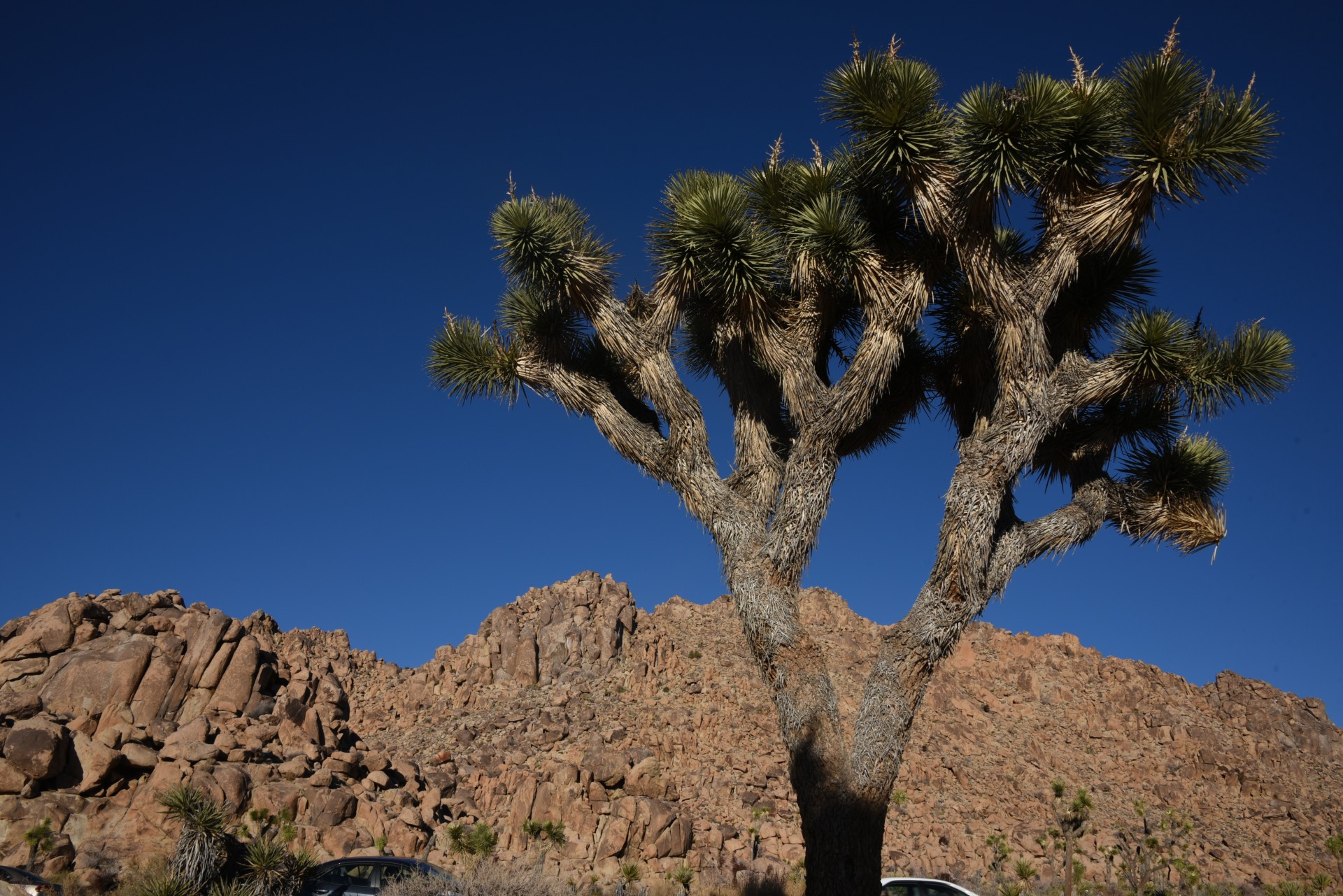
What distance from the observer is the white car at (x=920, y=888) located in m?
12.4

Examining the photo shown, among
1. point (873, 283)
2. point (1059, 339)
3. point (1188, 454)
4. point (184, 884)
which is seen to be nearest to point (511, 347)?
point (873, 283)

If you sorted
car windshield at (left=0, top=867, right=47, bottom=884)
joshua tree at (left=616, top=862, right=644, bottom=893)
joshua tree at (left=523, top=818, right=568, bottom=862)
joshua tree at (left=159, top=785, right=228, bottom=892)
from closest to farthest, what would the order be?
car windshield at (left=0, top=867, right=47, bottom=884), joshua tree at (left=159, top=785, right=228, bottom=892), joshua tree at (left=616, top=862, right=644, bottom=893), joshua tree at (left=523, top=818, right=568, bottom=862)

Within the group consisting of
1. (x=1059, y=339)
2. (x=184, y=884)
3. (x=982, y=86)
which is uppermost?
(x=982, y=86)

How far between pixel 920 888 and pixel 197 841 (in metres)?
10.5

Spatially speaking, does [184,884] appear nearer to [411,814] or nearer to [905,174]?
[411,814]

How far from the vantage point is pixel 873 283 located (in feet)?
30.7

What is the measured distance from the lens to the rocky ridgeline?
21.2 metres

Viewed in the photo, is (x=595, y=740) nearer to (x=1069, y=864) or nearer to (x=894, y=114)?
(x=1069, y=864)

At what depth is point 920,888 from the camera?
1260cm

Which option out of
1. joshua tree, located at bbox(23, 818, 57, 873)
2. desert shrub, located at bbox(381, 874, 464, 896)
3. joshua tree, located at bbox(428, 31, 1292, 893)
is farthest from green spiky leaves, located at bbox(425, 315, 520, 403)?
joshua tree, located at bbox(23, 818, 57, 873)

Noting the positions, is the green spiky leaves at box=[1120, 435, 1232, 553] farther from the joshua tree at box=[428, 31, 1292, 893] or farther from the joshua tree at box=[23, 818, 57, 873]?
the joshua tree at box=[23, 818, 57, 873]

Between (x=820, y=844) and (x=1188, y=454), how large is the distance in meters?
6.03

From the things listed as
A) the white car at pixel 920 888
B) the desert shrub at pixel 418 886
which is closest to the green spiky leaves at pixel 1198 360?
the white car at pixel 920 888

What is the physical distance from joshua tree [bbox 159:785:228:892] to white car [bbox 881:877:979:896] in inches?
376
